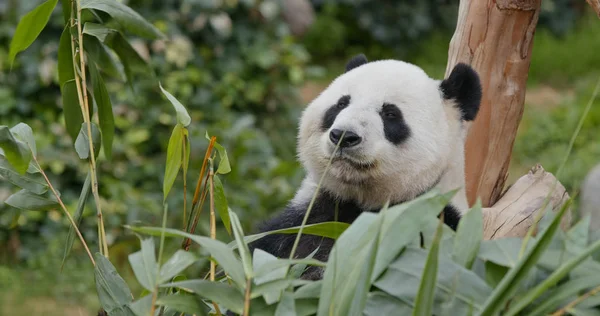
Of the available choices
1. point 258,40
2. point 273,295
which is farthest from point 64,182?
point 273,295

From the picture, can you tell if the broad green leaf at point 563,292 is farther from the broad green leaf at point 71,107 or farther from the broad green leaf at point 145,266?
the broad green leaf at point 71,107

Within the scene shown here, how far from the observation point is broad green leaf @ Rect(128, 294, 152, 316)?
53.1 inches

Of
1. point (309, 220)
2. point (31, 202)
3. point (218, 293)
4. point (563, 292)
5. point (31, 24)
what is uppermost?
point (31, 24)

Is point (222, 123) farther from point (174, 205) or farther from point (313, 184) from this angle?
point (313, 184)

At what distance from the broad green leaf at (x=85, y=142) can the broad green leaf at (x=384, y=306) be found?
2.80 ft

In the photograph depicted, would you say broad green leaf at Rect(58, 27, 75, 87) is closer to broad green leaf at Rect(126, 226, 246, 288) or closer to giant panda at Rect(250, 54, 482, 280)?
giant panda at Rect(250, 54, 482, 280)

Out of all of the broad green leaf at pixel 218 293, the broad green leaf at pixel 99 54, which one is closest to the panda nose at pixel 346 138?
the broad green leaf at pixel 99 54

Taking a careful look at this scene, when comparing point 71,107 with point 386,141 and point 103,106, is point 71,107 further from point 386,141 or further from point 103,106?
point 386,141

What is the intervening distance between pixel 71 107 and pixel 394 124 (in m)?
0.95

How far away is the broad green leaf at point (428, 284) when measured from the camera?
1221 mm

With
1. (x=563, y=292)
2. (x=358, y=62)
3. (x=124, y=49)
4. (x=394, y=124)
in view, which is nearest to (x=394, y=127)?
(x=394, y=124)

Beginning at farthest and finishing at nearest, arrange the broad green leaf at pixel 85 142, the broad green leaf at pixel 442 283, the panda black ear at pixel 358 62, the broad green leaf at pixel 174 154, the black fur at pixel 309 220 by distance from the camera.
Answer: the panda black ear at pixel 358 62 → the black fur at pixel 309 220 → the broad green leaf at pixel 85 142 → the broad green leaf at pixel 174 154 → the broad green leaf at pixel 442 283

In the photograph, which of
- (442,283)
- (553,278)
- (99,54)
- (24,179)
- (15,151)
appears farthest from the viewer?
(99,54)

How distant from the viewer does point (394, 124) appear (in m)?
2.36
